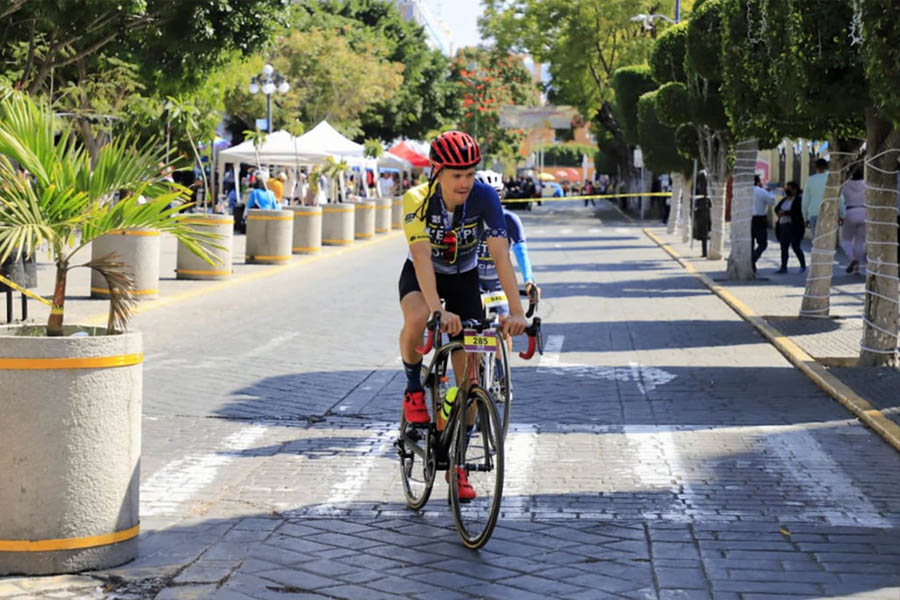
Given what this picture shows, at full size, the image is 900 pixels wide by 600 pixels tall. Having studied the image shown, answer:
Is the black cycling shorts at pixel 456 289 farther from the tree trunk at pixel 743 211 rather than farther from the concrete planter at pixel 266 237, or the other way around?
the concrete planter at pixel 266 237

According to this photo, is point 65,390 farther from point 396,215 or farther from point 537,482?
point 396,215

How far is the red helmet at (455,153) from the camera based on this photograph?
641cm

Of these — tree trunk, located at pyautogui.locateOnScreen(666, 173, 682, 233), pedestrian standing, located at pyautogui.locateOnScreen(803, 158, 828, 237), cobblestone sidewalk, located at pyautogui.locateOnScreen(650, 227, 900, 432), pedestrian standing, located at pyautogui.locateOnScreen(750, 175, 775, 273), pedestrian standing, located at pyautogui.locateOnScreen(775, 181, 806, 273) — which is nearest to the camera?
cobblestone sidewalk, located at pyautogui.locateOnScreen(650, 227, 900, 432)

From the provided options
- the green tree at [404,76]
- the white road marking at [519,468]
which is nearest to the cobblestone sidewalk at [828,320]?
the white road marking at [519,468]

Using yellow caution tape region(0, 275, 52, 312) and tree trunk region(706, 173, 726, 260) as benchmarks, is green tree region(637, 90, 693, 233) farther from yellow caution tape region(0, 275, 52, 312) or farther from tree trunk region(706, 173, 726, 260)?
yellow caution tape region(0, 275, 52, 312)

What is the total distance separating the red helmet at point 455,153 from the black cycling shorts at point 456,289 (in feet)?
2.07

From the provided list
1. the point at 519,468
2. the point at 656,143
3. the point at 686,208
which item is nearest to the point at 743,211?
the point at 686,208

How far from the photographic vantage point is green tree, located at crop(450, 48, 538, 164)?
87.2m

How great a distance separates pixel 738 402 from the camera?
10.9 meters

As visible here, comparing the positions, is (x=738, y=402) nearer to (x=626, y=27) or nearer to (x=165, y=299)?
(x=165, y=299)

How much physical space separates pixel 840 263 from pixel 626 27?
28.6 meters

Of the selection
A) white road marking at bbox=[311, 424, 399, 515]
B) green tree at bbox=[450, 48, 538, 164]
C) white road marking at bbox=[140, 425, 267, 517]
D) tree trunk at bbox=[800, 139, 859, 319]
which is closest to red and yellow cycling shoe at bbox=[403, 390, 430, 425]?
white road marking at bbox=[311, 424, 399, 515]

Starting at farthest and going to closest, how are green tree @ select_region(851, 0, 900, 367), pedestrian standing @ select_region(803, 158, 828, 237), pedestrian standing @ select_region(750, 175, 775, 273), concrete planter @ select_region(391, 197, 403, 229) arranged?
concrete planter @ select_region(391, 197, 403, 229) < pedestrian standing @ select_region(750, 175, 775, 273) < pedestrian standing @ select_region(803, 158, 828, 237) < green tree @ select_region(851, 0, 900, 367)

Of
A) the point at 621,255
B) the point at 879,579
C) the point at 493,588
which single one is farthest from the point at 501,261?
the point at 621,255
